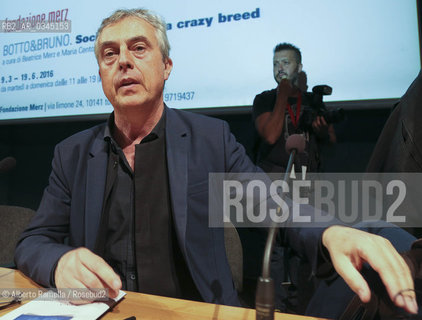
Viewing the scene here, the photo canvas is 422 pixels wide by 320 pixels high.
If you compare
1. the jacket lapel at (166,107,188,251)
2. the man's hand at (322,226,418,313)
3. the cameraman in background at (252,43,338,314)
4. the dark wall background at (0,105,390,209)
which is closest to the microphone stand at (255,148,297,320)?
the man's hand at (322,226,418,313)

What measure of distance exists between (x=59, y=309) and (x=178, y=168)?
581 millimetres

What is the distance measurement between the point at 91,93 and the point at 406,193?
226 centimetres

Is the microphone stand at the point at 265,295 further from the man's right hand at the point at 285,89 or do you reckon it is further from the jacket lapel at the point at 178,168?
the man's right hand at the point at 285,89

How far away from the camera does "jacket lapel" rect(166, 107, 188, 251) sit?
1146 mm

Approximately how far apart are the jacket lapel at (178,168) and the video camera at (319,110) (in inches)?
35.6

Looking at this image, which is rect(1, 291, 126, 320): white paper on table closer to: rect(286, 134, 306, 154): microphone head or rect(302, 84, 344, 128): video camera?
rect(286, 134, 306, 154): microphone head

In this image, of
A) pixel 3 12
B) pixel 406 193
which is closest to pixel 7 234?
pixel 406 193

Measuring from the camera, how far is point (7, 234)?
1.74 metres

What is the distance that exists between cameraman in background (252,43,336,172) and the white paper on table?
1.49m

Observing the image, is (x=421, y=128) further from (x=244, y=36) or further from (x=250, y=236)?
(x=250, y=236)

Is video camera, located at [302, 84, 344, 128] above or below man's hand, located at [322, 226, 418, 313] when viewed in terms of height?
above

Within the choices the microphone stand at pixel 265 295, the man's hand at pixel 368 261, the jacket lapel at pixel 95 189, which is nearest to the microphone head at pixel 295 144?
the man's hand at pixel 368 261

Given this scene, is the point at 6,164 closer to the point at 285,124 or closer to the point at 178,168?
the point at 178,168

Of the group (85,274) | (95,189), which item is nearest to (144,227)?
(95,189)
